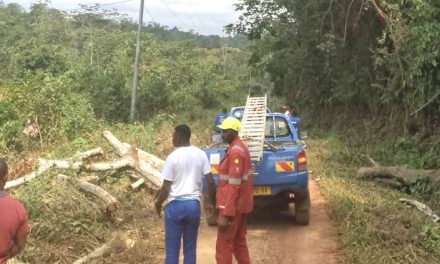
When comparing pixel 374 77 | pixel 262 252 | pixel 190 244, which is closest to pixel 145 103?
pixel 374 77

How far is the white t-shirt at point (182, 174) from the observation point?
17.3 feet

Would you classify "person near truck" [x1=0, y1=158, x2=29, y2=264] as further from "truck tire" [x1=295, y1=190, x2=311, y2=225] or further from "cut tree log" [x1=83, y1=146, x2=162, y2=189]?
"cut tree log" [x1=83, y1=146, x2=162, y2=189]

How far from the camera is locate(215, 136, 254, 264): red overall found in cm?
569

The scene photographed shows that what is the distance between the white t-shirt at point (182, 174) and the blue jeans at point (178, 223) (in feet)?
0.25

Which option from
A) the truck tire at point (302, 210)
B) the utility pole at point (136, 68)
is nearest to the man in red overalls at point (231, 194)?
the truck tire at point (302, 210)

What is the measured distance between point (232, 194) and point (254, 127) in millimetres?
3573

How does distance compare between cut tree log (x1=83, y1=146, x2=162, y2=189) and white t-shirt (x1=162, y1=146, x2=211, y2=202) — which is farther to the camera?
cut tree log (x1=83, y1=146, x2=162, y2=189)

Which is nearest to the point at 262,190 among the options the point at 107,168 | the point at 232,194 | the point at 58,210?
the point at 232,194

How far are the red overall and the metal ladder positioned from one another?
2310 millimetres

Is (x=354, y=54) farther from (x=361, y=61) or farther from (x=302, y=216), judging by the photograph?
(x=302, y=216)

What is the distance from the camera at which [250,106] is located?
405 inches

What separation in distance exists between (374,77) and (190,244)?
1446 centimetres

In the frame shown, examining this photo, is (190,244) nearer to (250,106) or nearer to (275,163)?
(275,163)

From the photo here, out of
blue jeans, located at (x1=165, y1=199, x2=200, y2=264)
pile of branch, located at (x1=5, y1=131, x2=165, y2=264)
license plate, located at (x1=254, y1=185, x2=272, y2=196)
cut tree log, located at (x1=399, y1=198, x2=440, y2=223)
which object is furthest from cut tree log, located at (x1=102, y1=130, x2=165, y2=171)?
blue jeans, located at (x1=165, y1=199, x2=200, y2=264)
